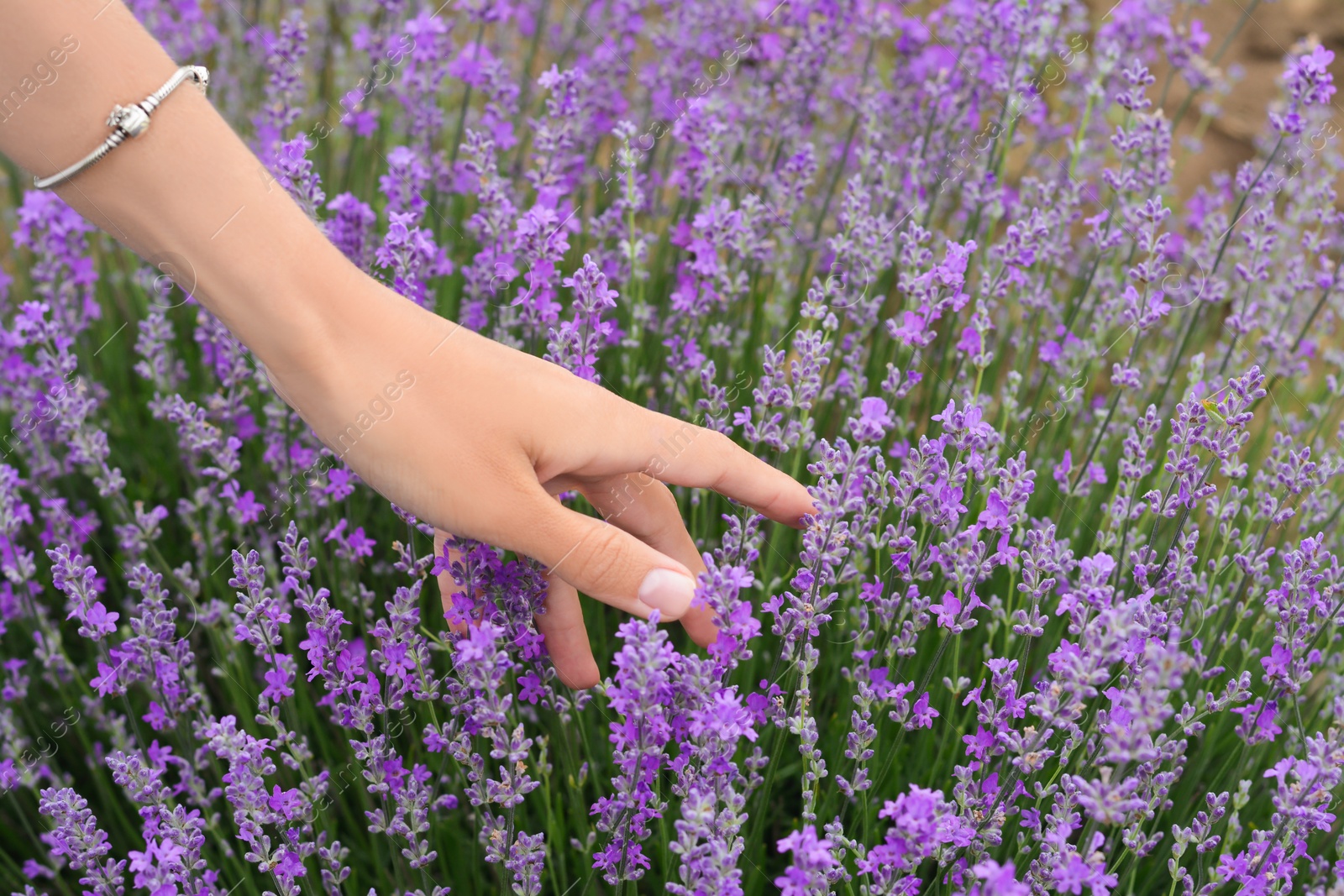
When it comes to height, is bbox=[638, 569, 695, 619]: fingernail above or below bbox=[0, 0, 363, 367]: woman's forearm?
below

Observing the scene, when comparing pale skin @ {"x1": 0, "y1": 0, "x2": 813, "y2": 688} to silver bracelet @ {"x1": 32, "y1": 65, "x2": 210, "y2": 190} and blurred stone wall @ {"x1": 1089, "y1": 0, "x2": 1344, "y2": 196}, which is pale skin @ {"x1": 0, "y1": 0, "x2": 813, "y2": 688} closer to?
silver bracelet @ {"x1": 32, "y1": 65, "x2": 210, "y2": 190}

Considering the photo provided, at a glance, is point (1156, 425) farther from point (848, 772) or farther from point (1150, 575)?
point (848, 772)

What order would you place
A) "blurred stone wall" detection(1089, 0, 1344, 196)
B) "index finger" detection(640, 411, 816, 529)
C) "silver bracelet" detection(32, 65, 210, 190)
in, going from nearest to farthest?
"silver bracelet" detection(32, 65, 210, 190) < "index finger" detection(640, 411, 816, 529) < "blurred stone wall" detection(1089, 0, 1344, 196)

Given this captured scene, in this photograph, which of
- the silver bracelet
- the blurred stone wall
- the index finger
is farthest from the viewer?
the blurred stone wall

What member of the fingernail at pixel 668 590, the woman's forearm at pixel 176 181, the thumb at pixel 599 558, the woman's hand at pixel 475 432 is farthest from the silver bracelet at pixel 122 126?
the fingernail at pixel 668 590

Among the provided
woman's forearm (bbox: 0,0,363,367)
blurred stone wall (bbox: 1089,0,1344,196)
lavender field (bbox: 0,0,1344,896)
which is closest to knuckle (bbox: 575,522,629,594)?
lavender field (bbox: 0,0,1344,896)

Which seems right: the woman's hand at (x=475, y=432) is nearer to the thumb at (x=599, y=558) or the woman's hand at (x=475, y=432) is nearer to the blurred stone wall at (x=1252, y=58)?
the thumb at (x=599, y=558)

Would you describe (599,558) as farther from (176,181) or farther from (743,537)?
(176,181)

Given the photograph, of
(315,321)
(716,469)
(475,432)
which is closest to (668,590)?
(716,469)
